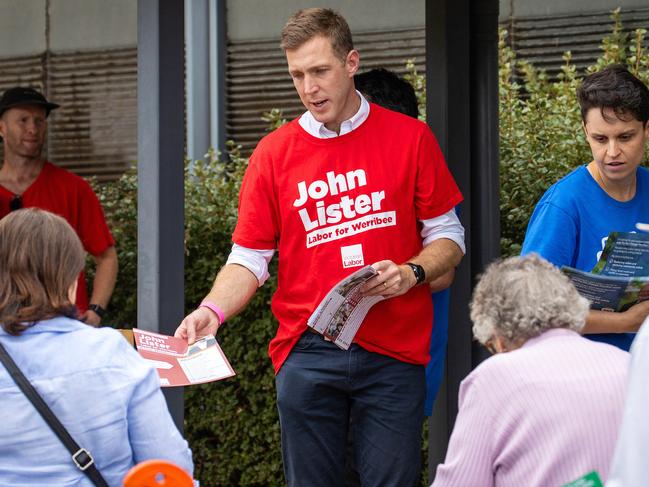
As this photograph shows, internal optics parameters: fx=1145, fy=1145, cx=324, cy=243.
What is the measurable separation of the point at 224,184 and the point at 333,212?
2682 mm

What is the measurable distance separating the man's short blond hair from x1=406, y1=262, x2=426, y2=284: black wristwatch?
78 centimetres

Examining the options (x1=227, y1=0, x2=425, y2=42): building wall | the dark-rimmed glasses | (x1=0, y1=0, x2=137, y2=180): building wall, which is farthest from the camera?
(x1=0, y1=0, x2=137, y2=180): building wall

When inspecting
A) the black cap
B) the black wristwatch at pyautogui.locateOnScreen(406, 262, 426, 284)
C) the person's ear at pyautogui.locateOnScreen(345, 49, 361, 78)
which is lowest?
the black wristwatch at pyautogui.locateOnScreen(406, 262, 426, 284)

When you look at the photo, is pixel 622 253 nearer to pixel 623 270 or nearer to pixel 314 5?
pixel 623 270

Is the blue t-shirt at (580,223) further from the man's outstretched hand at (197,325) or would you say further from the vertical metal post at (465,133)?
the vertical metal post at (465,133)

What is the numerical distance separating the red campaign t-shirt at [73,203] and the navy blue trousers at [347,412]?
7.26ft

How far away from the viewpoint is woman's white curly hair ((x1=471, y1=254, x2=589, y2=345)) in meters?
2.87

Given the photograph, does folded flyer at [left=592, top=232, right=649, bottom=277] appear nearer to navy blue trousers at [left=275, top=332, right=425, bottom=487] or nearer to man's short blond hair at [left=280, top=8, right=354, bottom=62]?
navy blue trousers at [left=275, top=332, right=425, bottom=487]

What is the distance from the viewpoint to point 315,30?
405 centimetres

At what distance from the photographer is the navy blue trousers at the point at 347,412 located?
398 centimetres

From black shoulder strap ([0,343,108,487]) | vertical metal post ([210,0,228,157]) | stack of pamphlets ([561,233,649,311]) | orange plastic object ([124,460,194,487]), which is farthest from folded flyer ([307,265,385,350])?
vertical metal post ([210,0,228,157])

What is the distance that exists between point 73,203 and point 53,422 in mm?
3259

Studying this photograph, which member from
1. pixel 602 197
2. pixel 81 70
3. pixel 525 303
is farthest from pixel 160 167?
pixel 81 70

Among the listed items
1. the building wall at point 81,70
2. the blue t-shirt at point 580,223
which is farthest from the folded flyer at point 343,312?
the building wall at point 81,70
